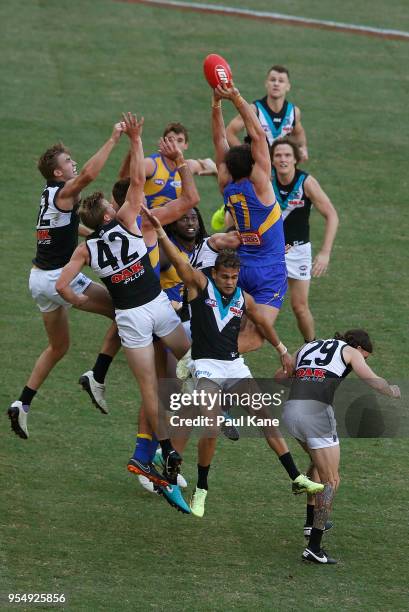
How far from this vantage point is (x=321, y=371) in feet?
35.2

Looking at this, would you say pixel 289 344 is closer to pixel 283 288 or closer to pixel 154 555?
pixel 283 288

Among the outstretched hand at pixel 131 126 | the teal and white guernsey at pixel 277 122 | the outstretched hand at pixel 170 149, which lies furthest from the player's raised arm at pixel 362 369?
the teal and white guernsey at pixel 277 122

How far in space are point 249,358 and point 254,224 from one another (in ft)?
11.2

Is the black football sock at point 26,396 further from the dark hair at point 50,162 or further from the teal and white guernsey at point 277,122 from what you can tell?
the teal and white guernsey at point 277,122

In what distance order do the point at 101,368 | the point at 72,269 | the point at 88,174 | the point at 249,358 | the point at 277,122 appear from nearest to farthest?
1. the point at 72,269
2. the point at 88,174
3. the point at 101,368
4. the point at 249,358
5. the point at 277,122

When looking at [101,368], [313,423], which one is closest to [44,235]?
[101,368]

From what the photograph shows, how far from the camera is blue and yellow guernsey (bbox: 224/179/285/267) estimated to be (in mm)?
11578

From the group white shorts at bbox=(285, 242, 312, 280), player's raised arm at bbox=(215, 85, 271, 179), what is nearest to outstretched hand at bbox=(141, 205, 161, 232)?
player's raised arm at bbox=(215, 85, 271, 179)

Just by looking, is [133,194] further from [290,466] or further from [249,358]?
[249,358]

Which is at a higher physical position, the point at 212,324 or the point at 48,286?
the point at 212,324

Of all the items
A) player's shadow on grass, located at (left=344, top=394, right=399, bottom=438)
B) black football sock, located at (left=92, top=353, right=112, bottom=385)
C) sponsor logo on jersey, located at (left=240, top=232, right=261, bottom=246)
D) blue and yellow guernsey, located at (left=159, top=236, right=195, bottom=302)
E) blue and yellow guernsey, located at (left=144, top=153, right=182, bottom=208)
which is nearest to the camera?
sponsor logo on jersey, located at (left=240, top=232, right=261, bottom=246)

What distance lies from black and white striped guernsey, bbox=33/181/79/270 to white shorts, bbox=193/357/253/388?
2.09m

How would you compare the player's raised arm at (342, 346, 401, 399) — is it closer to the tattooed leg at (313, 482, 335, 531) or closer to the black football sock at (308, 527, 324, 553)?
the tattooed leg at (313, 482, 335, 531)

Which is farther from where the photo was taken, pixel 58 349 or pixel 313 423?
pixel 58 349
